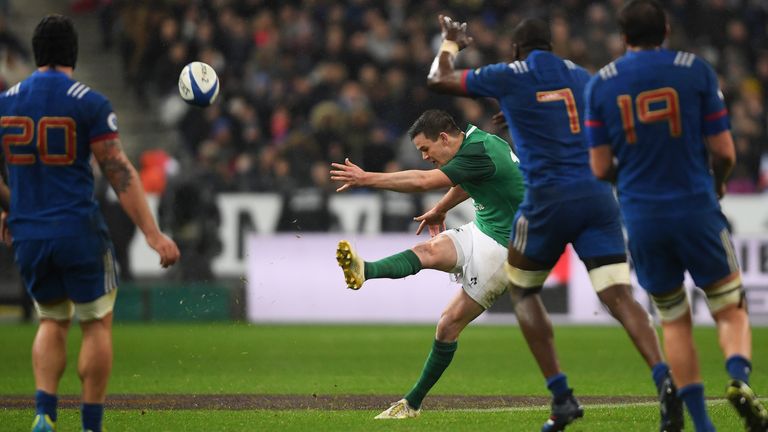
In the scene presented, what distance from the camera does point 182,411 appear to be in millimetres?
9391

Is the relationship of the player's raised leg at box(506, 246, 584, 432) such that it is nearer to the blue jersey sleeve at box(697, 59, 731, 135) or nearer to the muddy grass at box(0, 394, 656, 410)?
the blue jersey sleeve at box(697, 59, 731, 135)

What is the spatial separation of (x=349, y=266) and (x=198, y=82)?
2.78 metres

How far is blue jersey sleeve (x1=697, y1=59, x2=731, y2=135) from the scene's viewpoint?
6.66m

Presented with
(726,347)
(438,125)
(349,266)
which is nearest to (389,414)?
(349,266)

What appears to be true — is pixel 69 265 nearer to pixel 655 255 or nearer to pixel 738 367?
pixel 655 255

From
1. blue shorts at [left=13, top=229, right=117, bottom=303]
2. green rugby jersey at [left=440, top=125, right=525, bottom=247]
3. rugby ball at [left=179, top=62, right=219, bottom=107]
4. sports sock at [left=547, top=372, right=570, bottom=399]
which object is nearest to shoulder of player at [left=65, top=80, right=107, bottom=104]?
blue shorts at [left=13, top=229, right=117, bottom=303]

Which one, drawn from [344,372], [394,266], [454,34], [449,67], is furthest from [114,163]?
[344,372]

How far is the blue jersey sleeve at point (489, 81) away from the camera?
7473 mm

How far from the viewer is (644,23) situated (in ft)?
22.1

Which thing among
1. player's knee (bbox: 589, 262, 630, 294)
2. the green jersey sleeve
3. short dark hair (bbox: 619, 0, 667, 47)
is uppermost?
short dark hair (bbox: 619, 0, 667, 47)

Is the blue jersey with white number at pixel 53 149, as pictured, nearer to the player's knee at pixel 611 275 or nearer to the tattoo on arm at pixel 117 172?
the tattoo on arm at pixel 117 172

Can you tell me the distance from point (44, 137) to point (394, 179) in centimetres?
285

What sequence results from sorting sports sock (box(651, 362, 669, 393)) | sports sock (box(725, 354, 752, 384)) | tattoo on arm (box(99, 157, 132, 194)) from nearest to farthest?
1. sports sock (box(725, 354, 752, 384))
2. tattoo on arm (box(99, 157, 132, 194))
3. sports sock (box(651, 362, 669, 393))

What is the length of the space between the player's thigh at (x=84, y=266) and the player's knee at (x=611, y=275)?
2813 millimetres
